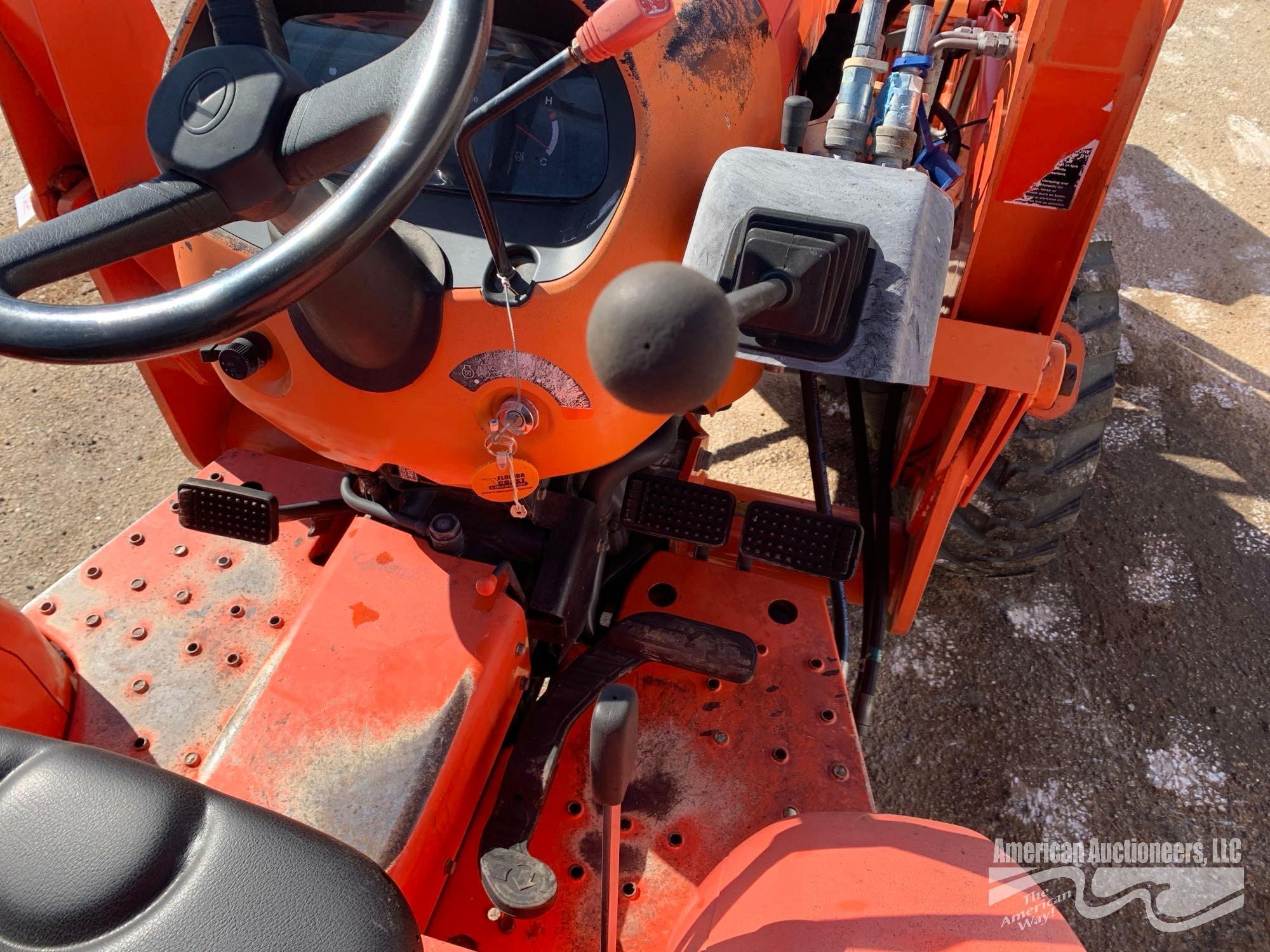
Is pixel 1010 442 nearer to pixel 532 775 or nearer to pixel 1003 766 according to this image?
pixel 1003 766

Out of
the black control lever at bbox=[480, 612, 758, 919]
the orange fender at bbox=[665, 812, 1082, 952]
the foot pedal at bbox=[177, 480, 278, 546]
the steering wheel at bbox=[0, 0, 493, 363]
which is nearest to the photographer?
the steering wheel at bbox=[0, 0, 493, 363]

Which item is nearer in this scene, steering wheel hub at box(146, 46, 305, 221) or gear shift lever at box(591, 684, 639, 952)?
steering wheel hub at box(146, 46, 305, 221)

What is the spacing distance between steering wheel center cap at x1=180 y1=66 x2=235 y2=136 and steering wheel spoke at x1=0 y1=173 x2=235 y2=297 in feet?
0.18

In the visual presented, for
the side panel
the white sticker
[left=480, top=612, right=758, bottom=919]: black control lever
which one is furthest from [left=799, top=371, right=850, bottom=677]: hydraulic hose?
the white sticker

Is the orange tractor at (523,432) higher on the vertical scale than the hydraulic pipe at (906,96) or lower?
lower

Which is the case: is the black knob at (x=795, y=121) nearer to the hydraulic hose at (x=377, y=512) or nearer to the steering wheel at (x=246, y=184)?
the steering wheel at (x=246, y=184)

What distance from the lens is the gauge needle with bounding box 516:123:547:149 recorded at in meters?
1.33

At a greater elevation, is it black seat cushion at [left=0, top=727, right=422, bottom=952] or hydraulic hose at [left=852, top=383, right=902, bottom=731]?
black seat cushion at [left=0, top=727, right=422, bottom=952]

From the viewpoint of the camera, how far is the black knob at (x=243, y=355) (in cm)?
130

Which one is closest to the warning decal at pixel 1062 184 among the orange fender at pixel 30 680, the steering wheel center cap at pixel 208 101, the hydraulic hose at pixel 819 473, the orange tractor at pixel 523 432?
the orange tractor at pixel 523 432

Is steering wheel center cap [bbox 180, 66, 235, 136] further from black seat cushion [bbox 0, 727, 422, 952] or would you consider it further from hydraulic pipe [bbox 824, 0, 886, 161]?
hydraulic pipe [bbox 824, 0, 886, 161]

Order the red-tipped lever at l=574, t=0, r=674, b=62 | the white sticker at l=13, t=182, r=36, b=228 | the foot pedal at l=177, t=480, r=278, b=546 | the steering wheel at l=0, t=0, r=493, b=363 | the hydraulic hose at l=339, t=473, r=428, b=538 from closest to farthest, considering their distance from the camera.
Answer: the steering wheel at l=0, t=0, r=493, b=363, the red-tipped lever at l=574, t=0, r=674, b=62, the hydraulic hose at l=339, t=473, r=428, b=538, the foot pedal at l=177, t=480, r=278, b=546, the white sticker at l=13, t=182, r=36, b=228

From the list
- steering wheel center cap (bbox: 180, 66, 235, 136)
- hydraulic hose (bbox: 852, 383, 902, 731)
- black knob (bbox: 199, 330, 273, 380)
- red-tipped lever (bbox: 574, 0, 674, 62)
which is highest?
red-tipped lever (bbox: 574, 0, 674, 62)

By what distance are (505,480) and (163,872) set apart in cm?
69
